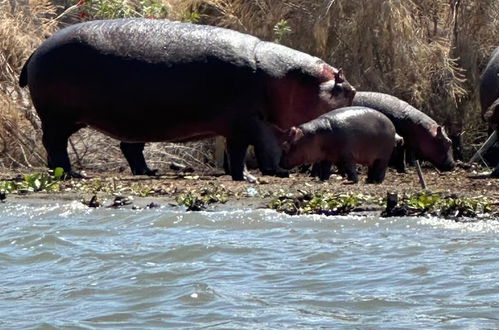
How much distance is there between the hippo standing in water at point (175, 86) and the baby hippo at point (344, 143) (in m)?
0.17

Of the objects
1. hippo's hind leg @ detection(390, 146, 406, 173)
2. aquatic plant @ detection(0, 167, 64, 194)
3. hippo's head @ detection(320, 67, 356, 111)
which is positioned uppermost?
hippo's head @ detection(320, 67, 356, 111)

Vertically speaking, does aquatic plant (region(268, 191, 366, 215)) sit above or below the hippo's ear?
below

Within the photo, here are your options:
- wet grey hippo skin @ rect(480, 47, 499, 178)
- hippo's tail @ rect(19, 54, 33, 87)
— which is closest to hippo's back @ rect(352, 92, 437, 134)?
wet grey hippo skin @ rect(480, 47, 499, 178)

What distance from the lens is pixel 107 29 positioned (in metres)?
13.0

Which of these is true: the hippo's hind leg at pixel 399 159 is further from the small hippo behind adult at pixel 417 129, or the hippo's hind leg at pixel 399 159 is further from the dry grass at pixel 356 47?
the dry grass at pixel 356 47

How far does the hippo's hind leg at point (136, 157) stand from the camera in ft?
45.9

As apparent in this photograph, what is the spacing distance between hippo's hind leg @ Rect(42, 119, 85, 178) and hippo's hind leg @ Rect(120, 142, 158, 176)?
86 cm

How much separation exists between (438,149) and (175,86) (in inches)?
134

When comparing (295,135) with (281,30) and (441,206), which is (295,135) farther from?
(441,206)

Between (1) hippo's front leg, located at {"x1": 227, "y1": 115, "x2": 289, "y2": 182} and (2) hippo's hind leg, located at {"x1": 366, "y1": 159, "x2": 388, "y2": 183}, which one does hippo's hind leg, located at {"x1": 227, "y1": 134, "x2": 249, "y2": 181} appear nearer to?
(1) hippo's front leg, located at {"x1": 227, "y1": 115, "x2": 289, "y2": 182}

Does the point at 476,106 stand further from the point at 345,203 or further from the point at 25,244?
the point at 25,244

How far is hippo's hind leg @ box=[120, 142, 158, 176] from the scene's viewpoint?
45.9 ft

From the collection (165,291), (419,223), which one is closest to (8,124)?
(419,223)

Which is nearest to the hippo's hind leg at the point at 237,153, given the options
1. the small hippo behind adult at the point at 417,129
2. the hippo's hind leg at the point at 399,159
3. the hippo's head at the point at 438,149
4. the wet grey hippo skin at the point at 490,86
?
the small hippo behind adult at the point at 417,129
